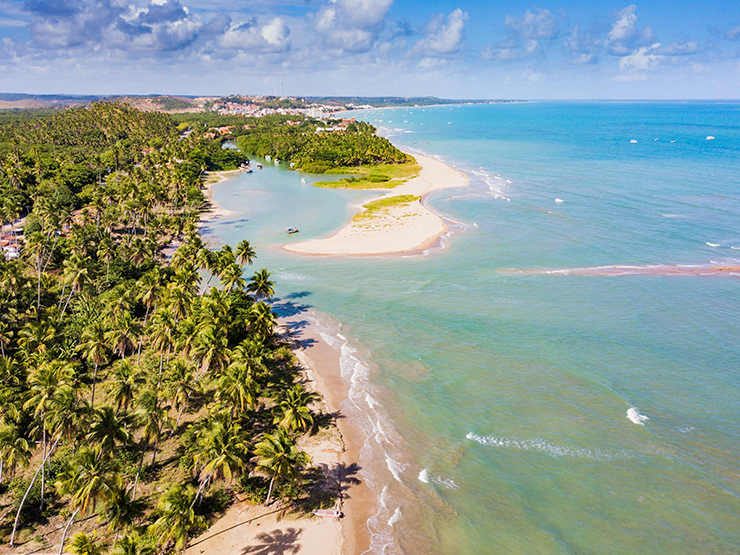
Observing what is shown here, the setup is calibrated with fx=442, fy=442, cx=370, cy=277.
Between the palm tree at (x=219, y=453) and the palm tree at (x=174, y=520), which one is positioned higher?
the palm tree at (x=219, y=453)

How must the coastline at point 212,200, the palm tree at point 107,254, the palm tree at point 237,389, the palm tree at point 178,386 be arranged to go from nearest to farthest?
the palm tree at point 237,389
the palm tree at point 178,386
the palm tree at point 107,254
the coastline at point 212,200

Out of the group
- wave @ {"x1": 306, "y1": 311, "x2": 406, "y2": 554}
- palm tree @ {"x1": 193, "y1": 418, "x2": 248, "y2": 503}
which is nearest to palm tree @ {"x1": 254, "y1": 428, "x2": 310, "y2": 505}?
palm tree @ {"x1": 193, "y1": 418, "x2": 248, "y2": 503}

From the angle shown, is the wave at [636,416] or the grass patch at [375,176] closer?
the wave at [636,416]

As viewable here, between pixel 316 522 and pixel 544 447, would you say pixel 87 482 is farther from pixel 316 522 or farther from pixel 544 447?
pixel 544 447

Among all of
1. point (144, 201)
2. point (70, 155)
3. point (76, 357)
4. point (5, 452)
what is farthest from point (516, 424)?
point (70, 155)

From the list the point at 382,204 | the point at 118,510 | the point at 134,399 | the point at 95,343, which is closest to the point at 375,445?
the point at 118,510

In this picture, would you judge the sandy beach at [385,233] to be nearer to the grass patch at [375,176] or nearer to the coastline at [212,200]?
the grass patch at [375,176]

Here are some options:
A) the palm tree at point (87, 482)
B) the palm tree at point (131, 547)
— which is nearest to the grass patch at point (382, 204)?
the palm tree at point (87, 482)

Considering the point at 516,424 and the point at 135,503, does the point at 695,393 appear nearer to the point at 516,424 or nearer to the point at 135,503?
the point at 516,424
